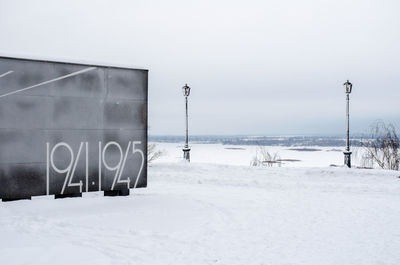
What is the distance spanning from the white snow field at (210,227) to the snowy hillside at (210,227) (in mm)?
17

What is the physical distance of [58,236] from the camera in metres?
7.75

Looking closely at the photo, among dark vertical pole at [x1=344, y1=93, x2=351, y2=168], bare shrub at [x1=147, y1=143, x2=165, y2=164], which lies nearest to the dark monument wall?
dark vertical pole at [x1=344, y1=93, x2=351, y2=168]

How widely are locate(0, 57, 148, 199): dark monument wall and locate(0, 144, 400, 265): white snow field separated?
58cm

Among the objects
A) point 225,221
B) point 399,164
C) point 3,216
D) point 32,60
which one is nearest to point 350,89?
point 399,164

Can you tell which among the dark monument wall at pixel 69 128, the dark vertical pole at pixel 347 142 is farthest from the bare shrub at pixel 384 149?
the dark monument wall at pixel 69 128

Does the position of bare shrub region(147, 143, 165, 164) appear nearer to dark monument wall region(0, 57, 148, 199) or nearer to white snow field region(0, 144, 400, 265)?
white snow field region(0, 144, 400, 265)

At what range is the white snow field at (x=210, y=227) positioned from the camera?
6.65 m

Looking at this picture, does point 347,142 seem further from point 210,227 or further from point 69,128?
point 69,128

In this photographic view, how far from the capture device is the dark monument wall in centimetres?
1059

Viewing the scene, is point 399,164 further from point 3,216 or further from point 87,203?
point 3,216

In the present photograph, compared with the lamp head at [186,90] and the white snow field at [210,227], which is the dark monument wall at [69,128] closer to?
the white snow field at [210,227]

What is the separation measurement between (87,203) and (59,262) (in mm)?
5051

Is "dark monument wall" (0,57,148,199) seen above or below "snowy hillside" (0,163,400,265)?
above

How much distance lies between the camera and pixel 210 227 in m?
8.70
